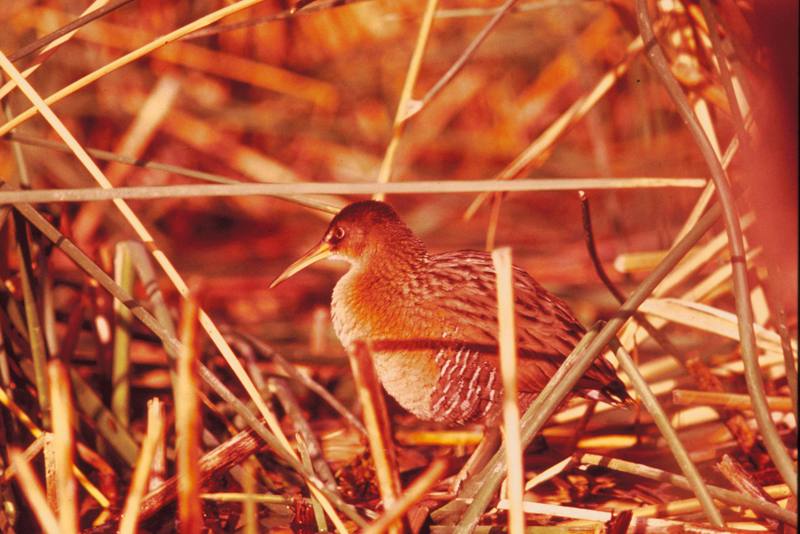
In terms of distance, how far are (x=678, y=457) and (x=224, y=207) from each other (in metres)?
3.11

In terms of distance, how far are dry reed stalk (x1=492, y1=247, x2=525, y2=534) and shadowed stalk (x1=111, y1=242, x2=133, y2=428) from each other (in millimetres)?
1198

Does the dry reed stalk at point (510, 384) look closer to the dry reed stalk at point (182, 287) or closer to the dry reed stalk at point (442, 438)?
the dry reed stalk at point (182, 287)

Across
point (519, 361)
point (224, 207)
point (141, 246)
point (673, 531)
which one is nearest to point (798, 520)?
point (673, 531)

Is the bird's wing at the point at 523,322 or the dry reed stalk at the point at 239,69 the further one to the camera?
the dry reed stalk at the point at 239,69

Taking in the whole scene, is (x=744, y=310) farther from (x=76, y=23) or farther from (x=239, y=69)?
(x=239, y=69)

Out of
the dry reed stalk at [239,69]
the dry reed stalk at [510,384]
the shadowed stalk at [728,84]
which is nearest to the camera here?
the dry reed stalk at [510,384]

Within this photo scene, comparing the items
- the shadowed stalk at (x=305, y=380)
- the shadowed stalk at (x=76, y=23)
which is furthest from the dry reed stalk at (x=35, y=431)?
the shadowed stalk at (x=76, y=23)

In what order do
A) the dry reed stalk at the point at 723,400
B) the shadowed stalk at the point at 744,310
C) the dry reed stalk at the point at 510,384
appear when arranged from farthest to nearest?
the dry reed stalk at the point at 723,400 → the shadowed stalk at the point at 744,310 → the dry reed stalk at the point at 510,384

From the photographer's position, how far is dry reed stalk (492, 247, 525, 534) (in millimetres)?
1504

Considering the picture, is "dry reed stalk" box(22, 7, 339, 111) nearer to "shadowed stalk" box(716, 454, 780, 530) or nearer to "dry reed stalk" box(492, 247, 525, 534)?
"shadowed stalk" box(716, 454, 780, 530)

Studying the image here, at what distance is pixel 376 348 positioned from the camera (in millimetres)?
2377

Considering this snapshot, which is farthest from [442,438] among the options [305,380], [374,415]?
[374,415]

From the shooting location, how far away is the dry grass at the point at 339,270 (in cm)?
184

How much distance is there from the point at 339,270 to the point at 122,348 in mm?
1546
